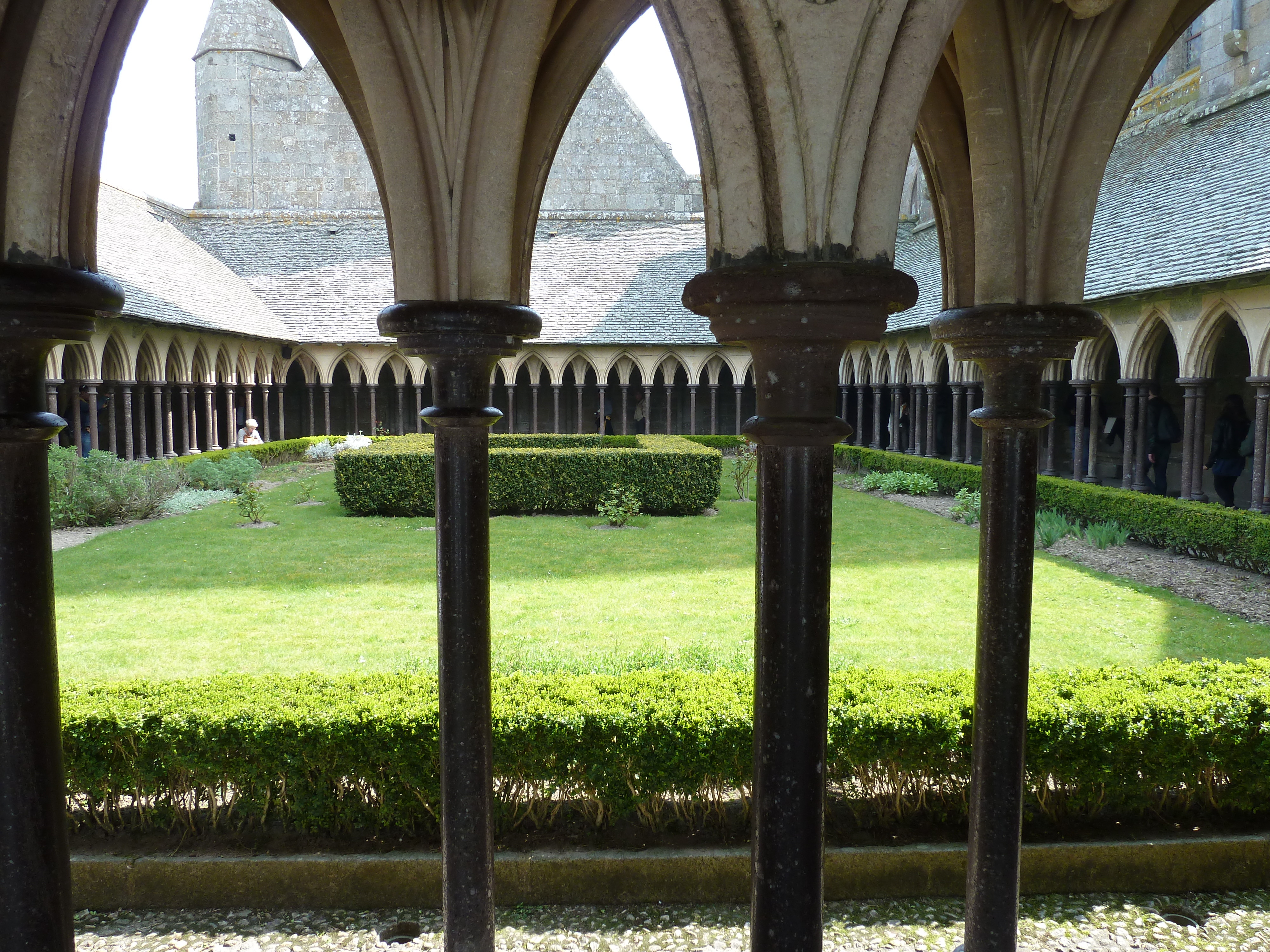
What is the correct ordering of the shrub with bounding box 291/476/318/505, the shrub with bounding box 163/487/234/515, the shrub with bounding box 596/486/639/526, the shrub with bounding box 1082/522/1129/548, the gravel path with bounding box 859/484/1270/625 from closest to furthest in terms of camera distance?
the gravel path with bounding box 859/484/1270/625
the shrub with bounding box 1082/522/1129/548
the shrub with bounding box 596/486/639/526
the shrub with bounding box 163/487/234/515
the shrub with bounding box 291/476/318/505

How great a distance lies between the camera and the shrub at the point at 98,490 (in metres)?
13.1

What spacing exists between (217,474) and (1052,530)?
45.3 feet

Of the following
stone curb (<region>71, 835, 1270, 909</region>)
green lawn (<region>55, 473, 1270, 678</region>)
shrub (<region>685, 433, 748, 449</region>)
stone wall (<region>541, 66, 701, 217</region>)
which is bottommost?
stone curb (<region>71, 835, 1270, 909</region>)

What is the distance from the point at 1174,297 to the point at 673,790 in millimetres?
12282

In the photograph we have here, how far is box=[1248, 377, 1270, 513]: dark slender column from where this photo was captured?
11.2m

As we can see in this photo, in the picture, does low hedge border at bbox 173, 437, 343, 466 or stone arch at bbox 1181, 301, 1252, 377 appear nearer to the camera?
stone arch at bbox 1181, 301, 1252, 377

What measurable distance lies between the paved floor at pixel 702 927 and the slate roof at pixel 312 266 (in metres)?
23.0

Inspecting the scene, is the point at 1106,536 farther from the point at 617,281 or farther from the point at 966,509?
the point at 617,281

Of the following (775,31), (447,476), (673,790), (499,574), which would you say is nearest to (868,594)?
(499,574)

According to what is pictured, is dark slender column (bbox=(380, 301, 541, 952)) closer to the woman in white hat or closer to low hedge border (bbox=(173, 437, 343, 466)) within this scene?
low hedge border (bbox=(173, 437, 343, 466))

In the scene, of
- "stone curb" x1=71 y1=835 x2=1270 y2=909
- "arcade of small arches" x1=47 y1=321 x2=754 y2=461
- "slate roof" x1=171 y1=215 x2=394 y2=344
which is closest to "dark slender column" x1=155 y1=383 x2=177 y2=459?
"arcade of small arches" x1=47 y1=321 x2=754 y2=461

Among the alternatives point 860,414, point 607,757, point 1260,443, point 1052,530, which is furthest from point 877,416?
point 607,757

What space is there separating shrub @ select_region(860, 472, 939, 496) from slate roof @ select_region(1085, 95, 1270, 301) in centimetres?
436

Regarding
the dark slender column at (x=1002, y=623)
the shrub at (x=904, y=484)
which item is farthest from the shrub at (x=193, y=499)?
the dark slender column at (x=1002, y=623)
